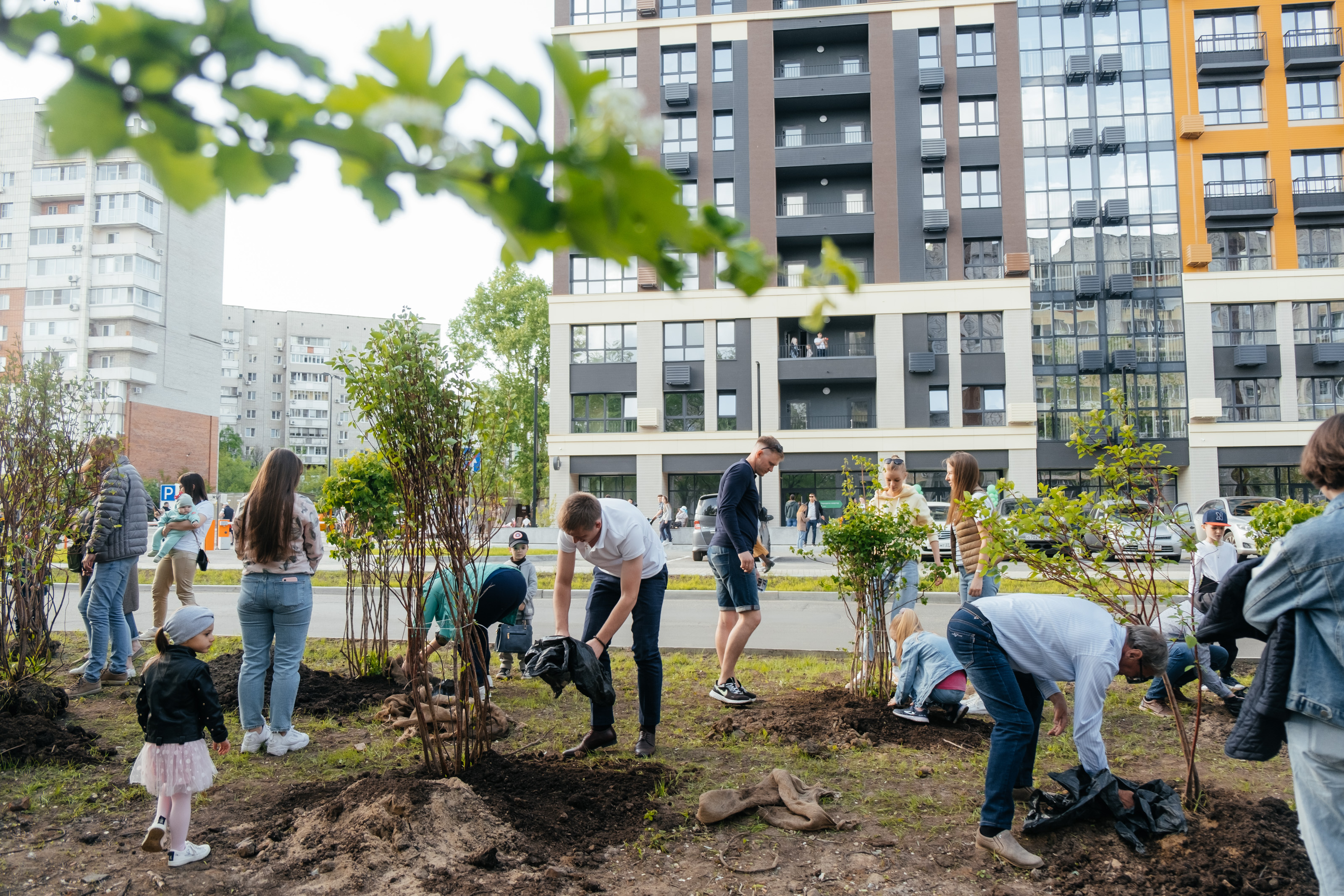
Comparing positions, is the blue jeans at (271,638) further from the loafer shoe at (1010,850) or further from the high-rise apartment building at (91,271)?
the high-rise apartment building at (91,271)

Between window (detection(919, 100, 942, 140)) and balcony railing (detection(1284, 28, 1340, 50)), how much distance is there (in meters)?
13.7

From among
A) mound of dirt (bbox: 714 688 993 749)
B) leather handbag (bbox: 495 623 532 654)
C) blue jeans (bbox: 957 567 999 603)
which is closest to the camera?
mound of dirt (bbox: 714 688 993 749)

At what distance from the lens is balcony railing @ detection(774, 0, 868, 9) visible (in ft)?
109

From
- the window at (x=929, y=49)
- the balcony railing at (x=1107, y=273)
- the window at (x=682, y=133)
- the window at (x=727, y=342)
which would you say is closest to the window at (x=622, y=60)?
the window at (x=682, y=133)

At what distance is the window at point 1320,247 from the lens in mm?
31531

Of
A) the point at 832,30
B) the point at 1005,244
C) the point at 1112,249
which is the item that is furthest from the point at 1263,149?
the point at 832,30

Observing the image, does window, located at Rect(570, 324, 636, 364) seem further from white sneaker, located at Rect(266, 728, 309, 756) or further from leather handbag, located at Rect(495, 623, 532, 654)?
white sneaker, located at Rect(266, 728, 309, 756)

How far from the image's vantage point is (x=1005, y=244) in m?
31.5

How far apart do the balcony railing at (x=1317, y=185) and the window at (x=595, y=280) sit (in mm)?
26109

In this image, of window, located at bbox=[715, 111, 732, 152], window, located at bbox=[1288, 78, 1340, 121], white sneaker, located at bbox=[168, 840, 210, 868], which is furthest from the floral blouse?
window, located at bbox=[1288, 78, 1340, 121]

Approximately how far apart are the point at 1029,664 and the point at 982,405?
97.7ft

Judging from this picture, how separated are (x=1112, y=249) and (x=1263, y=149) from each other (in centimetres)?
667

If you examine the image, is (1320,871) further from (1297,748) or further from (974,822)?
(974,822)

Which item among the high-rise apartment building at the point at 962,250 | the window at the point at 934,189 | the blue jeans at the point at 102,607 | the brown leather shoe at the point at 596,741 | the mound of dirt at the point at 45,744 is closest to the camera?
the mound of dirt at the point at 45,744
